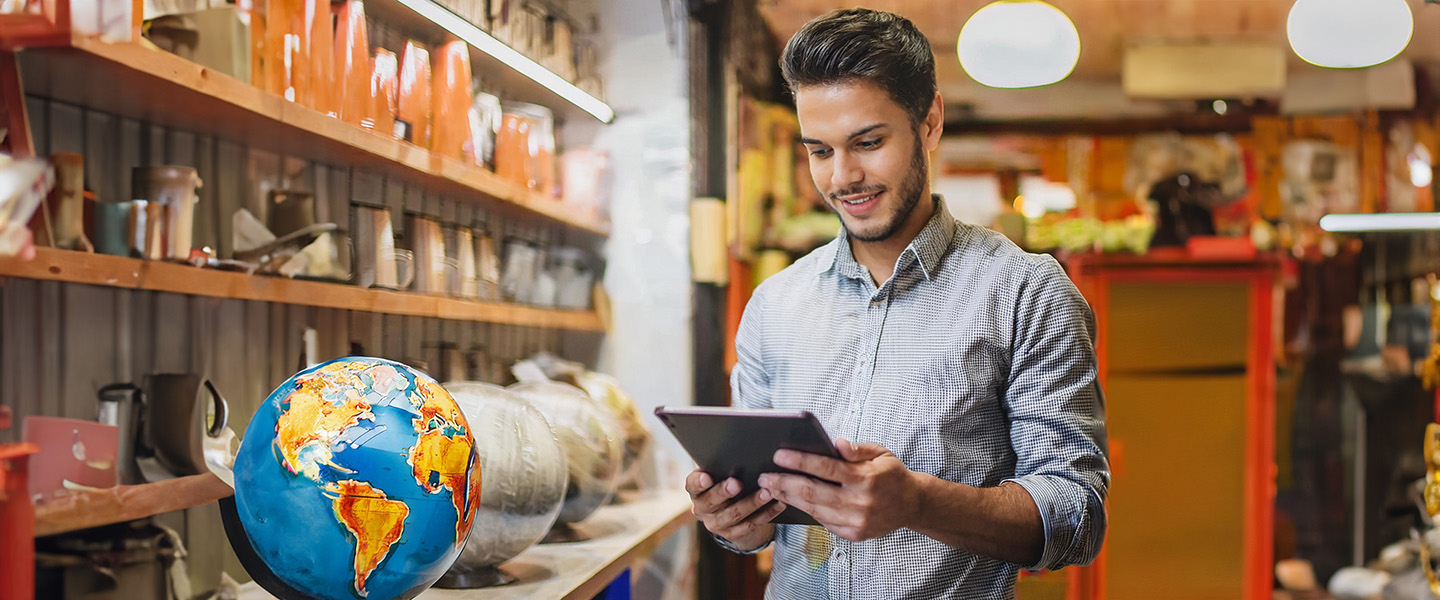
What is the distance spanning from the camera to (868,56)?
1669mm

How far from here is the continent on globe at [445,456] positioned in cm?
166

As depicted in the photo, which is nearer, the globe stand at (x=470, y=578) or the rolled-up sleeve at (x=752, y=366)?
the rolled-up sleeve at (x=752, y=366)

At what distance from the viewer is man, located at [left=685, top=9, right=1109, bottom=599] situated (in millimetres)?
1533

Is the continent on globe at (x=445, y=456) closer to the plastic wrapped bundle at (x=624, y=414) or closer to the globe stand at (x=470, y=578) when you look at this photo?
the globe stand at (x=470, y=578)

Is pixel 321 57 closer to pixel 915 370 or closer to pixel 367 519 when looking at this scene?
pixel 367 519

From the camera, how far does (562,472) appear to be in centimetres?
242

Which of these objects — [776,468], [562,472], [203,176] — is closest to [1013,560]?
→ [776,468]

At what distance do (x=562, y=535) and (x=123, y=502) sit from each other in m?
1.29

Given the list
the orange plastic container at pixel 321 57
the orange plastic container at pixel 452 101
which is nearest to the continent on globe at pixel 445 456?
the orange plastic container at pixel 321 57

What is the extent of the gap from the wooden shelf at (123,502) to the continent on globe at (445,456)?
0.48m

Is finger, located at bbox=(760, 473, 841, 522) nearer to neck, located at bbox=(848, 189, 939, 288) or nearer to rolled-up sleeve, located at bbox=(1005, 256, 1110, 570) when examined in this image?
rolled-up sleeve, located at bbox=(1005, 256, 1110, 570)

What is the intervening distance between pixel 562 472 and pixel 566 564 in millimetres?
302

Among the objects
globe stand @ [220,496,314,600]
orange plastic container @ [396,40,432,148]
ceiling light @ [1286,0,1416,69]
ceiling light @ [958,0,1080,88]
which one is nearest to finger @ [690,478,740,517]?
globe stand @ [220,496,314,600]

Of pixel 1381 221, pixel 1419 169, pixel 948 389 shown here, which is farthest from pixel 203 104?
pixel 1419 169
